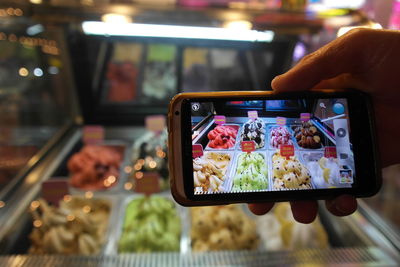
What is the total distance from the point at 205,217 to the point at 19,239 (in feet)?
2.77

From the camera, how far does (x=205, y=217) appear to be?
172 centimetres

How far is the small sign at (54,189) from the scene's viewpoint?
162 cm

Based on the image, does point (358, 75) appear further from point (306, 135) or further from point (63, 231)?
point (63, 231)

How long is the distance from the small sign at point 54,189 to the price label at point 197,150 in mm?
911

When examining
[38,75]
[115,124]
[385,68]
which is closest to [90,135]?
[115,124]

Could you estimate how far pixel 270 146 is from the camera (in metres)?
1.01

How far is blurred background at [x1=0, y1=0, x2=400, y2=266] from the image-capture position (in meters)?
1.52

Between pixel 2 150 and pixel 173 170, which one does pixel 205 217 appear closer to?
pixel 173 170

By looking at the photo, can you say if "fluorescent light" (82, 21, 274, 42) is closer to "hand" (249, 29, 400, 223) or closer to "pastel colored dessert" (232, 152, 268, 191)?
"hand" (249, 29, 400, 223)

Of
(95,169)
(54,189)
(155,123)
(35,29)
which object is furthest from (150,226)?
(35,29)

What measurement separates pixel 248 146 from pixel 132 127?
5.38 feet

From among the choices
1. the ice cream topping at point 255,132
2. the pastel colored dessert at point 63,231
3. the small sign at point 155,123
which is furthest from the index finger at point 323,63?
the small sign at point 155,123

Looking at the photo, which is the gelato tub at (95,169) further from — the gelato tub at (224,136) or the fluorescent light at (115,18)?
the gelato tub at (224,136)

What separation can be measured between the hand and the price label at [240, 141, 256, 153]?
0.17 m
